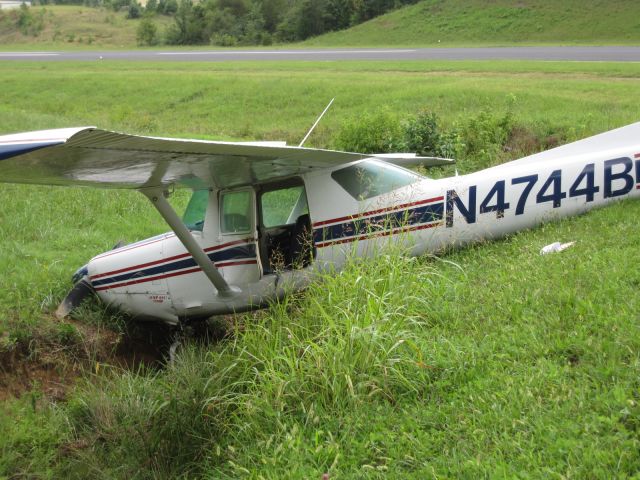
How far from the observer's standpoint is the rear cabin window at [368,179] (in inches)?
284

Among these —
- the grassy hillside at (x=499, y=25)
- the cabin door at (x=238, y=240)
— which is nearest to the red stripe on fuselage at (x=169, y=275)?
the cabin door at (x=238, y=240)

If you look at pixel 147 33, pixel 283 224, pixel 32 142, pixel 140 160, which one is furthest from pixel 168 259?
pixel 147 33


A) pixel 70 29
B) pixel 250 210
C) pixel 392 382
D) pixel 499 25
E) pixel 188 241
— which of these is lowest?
pixel 392 382

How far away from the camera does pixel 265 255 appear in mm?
7457

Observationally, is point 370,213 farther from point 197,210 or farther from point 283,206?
point 197,210

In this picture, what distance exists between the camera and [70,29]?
55656 millimetres

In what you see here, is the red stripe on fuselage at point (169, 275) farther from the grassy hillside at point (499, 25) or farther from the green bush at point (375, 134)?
the grassy hillside at point (499, 25)

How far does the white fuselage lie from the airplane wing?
36cm

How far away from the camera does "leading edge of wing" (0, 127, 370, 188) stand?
4715 mm

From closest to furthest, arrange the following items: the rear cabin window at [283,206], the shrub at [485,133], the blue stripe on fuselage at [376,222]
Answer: the blue stripe on fuselage at [376,222]
the rear cabin window at [283,206]
the shrub at [485,133]

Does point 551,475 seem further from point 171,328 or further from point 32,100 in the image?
point 32,100

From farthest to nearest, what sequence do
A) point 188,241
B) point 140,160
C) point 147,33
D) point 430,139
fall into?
point 147,33 → point 430,139 → point 188,241 → point 140,160

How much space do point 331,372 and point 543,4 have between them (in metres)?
34.3

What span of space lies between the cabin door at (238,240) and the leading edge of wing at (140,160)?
0.57 ft
